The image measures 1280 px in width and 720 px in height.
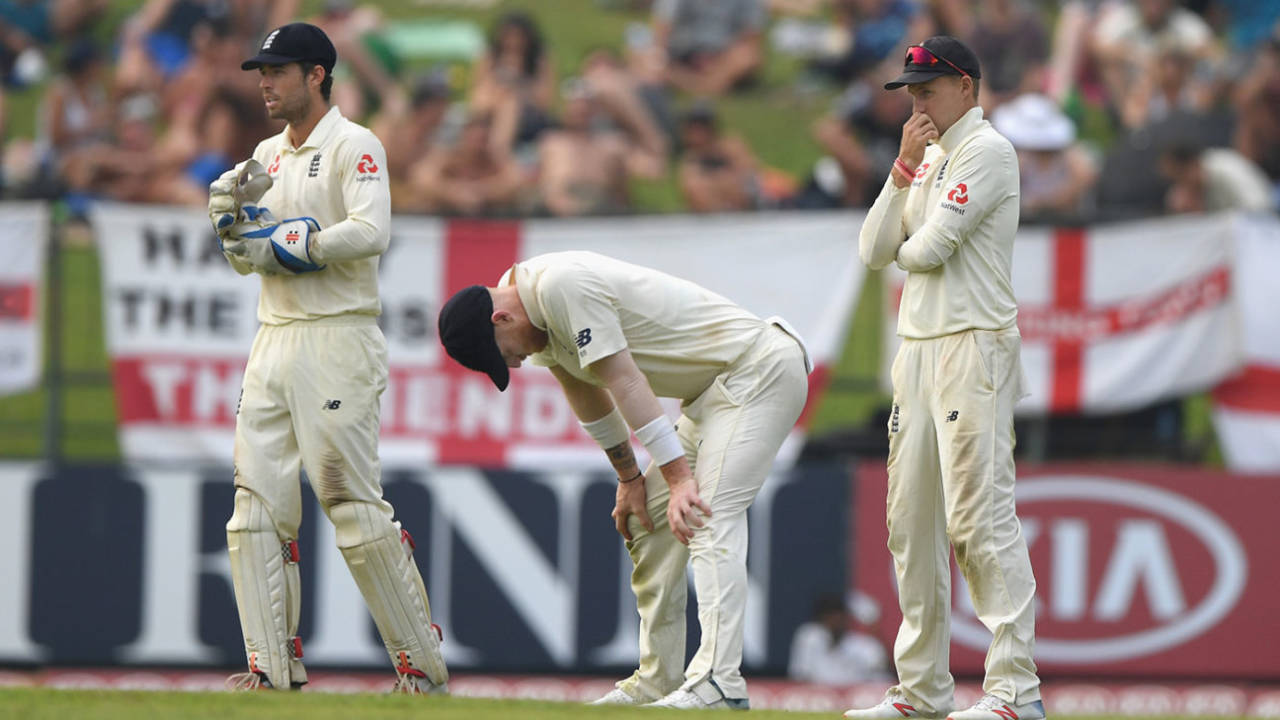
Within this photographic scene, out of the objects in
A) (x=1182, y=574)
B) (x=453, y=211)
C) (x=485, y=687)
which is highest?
(x=453, y=211)

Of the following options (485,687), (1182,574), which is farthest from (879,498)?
(485,687)

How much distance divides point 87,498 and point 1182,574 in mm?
7332

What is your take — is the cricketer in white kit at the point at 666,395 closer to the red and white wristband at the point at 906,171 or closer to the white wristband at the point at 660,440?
the white wristband at the point at 660,440

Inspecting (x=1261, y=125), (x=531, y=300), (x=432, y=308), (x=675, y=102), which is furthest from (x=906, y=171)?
(x=675, y=102)

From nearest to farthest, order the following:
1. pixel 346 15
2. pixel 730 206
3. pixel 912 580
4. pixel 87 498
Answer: pixel 912 580
pixel 87 498
pixel 730 206
pixel 346 15

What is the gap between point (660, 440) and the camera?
6977mm

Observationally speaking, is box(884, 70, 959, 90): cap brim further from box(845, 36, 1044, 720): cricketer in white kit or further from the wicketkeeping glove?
the wicketkeeping glove

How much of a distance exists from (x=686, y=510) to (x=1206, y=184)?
719 cm

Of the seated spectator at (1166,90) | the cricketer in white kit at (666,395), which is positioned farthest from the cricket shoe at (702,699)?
the seated spectator at (1166,90)

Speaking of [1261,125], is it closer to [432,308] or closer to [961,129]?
[432,308]

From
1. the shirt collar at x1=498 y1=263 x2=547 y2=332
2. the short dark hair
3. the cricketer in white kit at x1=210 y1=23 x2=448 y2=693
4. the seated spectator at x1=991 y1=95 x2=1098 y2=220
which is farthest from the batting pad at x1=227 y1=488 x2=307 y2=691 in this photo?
the seated spectator at x1=991 y1=95 x2=1098 y2=220

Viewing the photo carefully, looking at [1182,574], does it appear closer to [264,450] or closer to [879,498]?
[879,498]

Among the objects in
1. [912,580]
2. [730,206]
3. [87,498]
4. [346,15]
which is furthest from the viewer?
[346,15]

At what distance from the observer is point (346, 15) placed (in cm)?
1730
